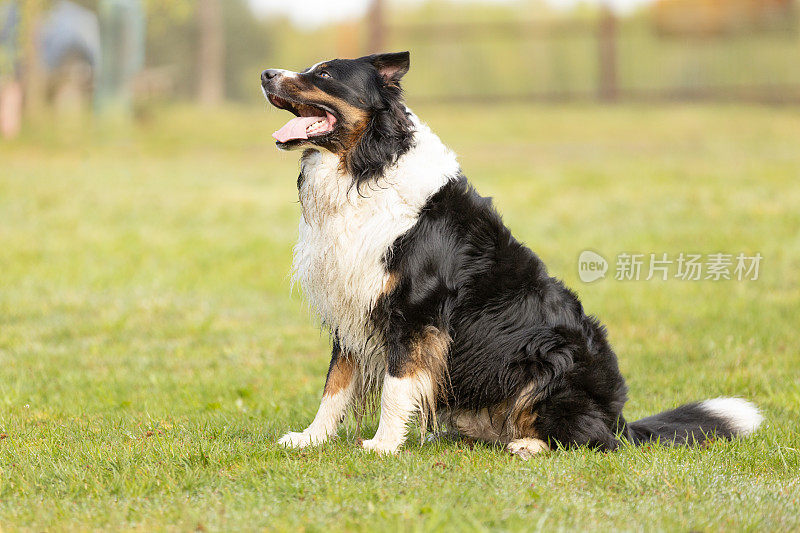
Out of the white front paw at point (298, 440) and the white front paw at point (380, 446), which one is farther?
the white front paw at point (298, 440)

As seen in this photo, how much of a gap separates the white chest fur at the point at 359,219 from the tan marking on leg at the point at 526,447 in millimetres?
868

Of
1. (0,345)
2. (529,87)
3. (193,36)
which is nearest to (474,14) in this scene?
(529,87)

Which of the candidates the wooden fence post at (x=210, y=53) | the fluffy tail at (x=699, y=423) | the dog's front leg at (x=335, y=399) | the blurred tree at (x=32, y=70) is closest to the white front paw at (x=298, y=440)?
the dog's front leg at (x=335, y=399)

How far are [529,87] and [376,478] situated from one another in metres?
19.2

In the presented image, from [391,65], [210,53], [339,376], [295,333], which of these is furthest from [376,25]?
[339,376]

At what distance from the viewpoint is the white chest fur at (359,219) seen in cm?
431

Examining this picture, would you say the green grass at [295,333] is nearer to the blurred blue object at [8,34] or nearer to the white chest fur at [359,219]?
the white chest fur at [359,219]

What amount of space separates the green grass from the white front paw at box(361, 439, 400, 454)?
0.49 feet

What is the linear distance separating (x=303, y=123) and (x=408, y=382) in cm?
139

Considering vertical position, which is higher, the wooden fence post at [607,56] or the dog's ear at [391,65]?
the wooden fence post at [607,56]

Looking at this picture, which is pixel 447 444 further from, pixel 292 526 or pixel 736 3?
pixel 736 3

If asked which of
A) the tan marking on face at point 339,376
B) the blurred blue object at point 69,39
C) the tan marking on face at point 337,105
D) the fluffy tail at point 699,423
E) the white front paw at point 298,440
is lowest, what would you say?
the white front paw at point 298,440

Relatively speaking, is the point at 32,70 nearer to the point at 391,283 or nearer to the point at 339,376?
the point at 339,376

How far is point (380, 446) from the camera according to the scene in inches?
171
